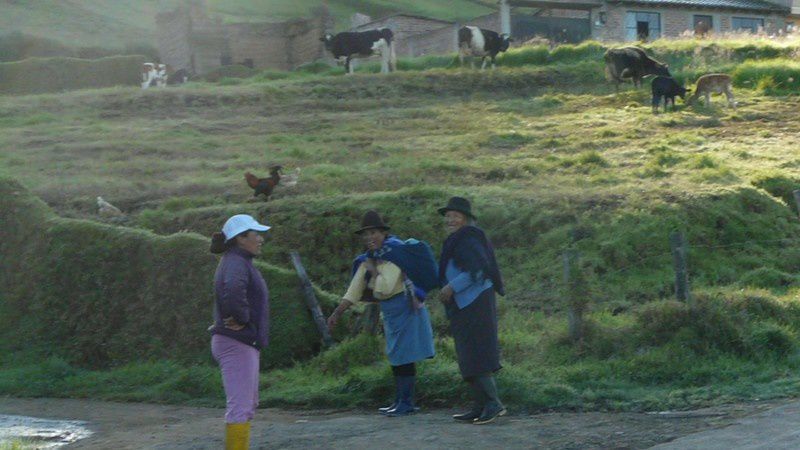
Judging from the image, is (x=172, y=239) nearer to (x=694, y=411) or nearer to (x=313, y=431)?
(x=313, y=431)

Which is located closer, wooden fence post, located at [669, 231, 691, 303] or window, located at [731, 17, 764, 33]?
wooden fence post, located at [669, 231, 691, 303]

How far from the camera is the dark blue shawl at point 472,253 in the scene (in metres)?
9.85

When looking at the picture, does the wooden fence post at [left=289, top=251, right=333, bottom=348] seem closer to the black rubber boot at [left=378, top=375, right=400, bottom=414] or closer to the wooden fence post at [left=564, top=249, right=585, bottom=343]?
the black rubber boot at [left=378, top=375, right=400, bottom=414]

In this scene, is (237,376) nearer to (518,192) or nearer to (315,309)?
(315,309)

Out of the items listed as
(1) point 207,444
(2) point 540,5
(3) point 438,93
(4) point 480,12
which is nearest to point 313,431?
(1) point 207,444

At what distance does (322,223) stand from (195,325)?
411cm

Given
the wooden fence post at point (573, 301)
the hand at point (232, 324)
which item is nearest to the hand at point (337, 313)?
the hand at point (232, 324)

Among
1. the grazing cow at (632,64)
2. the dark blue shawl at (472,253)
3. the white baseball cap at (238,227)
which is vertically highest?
the grazing cow at (632,64)

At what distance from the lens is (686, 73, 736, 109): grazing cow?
26594mm

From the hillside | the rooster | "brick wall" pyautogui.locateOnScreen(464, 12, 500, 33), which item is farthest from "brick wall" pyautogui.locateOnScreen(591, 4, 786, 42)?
the rooster

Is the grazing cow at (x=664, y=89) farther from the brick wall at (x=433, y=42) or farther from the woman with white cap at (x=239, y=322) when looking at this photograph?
the woman with white cap at (x=239, y=322)

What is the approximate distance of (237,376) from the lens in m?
8.56

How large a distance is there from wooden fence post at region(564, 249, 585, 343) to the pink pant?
4.10 m

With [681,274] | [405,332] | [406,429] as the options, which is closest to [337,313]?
[405,332]
